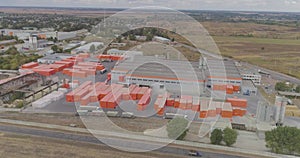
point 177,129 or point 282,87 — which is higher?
point 282,87

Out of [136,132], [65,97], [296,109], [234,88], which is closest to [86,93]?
[65,97]

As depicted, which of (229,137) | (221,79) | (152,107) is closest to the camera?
(229,137)

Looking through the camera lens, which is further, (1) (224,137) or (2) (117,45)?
(2) (117,45)

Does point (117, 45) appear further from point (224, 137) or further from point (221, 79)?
point (224, 137)

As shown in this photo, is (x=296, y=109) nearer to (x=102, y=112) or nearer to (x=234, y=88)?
(x=234, y=88)

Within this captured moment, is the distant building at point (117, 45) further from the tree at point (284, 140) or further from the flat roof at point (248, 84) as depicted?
the tree at point (284, 140)

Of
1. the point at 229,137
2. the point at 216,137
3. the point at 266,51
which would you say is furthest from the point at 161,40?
the point at 229,137

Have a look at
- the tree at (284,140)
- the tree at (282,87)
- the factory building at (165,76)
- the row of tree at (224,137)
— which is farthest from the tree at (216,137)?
the tree at (282,87)

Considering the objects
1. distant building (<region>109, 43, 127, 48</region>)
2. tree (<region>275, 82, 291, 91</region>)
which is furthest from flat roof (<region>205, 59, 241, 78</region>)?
distant building (<region>109, 43, 127, 48</region>)
